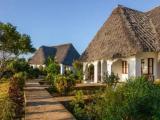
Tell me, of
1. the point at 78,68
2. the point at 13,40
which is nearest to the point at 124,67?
the point at 78,68

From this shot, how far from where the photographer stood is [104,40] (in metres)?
32.2

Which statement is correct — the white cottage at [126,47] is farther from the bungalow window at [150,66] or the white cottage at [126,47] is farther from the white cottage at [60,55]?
the white cottage at [60,55]

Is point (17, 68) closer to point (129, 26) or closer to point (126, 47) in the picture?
point (129, 26)

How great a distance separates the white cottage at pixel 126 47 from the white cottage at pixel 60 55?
66.8ft

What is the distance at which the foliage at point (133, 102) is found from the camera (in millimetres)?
10203

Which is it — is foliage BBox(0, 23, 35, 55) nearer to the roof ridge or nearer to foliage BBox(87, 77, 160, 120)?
the roof ridge

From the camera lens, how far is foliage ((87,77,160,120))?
402 inches

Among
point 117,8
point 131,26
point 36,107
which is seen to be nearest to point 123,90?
point 36,107

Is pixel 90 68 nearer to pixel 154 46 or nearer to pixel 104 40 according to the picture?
pixel 104 40

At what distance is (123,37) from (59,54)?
3609cm

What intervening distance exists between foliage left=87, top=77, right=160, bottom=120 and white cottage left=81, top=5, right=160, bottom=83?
1691 centimetres

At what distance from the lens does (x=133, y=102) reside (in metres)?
10.3

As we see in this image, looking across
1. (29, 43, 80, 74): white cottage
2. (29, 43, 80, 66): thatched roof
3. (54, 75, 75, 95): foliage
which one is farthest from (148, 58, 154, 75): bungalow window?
(29, 43, 80, 66): thatched roof

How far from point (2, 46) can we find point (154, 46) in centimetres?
1853
